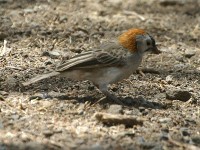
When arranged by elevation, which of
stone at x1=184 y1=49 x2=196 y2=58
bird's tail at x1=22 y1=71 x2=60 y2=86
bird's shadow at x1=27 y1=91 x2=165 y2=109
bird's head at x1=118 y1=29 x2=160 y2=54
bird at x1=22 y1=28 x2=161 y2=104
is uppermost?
bird's head at x1=118 y1=29 x2=160 y2=54

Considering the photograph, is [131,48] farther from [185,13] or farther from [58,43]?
[185,13]

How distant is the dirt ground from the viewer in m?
5.74

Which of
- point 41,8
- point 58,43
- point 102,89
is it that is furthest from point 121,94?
point 41,8

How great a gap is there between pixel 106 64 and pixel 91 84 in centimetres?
68

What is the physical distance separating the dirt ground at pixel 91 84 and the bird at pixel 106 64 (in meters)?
0.23

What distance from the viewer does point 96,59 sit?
22.2 feet

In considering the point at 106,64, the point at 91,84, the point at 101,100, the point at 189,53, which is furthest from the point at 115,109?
the point at 189,53

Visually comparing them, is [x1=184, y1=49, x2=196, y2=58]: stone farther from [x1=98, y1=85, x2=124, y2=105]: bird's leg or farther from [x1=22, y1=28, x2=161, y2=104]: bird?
[x1=98, y1=85, x2=124, y2=105]: bird's leg

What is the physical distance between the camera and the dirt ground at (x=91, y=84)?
5742 mm

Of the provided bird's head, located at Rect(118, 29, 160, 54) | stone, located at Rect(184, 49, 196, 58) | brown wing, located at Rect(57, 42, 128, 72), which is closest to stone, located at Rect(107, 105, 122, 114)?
brown wing, located at Rect(57, 42, 128, 72)

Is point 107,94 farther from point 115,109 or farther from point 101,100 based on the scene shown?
point 115,109

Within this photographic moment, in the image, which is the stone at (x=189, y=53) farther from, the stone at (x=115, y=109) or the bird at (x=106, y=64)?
the stone at (x=115, y=109)

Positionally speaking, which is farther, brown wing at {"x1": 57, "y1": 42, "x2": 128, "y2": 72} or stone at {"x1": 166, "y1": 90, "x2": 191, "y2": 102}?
stone at {"x1": 166, "y1": 90, "x2": 191, "y2": 102}

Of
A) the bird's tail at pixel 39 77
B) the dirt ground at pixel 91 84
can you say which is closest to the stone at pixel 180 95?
the dirt ground at pixel 91 84
